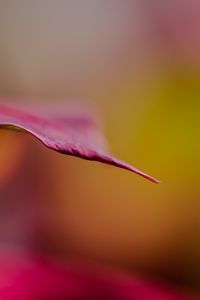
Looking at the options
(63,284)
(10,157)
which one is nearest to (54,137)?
(63,284)

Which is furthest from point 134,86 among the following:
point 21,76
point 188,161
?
point 21,76

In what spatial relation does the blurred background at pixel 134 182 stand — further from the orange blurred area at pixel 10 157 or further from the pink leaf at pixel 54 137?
the pink leaf at pixel 54 137

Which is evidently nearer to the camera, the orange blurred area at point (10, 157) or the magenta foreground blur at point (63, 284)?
the magenta foreground blur at point (63, 284)

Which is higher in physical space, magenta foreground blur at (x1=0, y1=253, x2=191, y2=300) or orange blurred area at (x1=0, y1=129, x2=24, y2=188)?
orange blurred area at (x1=0, y1=129, x2=24, y2=188)

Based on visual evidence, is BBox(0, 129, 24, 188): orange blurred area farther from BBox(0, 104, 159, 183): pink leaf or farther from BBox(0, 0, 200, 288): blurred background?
BBox(0, 104, 159, 183): pink leaf

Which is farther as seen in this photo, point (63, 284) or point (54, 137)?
point (63, 284)

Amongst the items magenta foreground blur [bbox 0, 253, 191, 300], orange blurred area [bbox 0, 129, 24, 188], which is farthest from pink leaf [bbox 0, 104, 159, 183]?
orange blurred area [bbox 0, 129, 24, 188]

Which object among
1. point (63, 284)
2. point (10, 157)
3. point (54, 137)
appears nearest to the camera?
point (54, 137)

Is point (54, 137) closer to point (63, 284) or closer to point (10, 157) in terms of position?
point (63, 284)

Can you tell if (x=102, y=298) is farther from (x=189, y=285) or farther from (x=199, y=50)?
(x=199, y=50)

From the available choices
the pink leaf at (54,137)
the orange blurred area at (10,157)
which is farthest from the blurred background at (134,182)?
the pink leaf at (54,137)

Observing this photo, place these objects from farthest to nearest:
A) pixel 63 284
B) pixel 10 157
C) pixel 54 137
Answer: pixel 10 157, pixel 63 284, pixel 54 137
